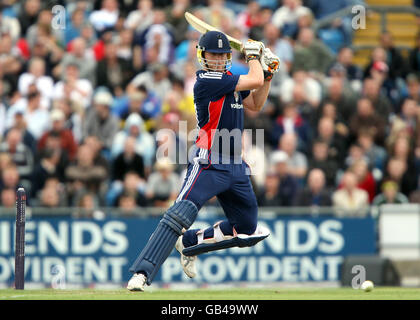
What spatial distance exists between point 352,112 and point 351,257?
387 cm

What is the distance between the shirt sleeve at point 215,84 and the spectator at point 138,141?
22.5ft

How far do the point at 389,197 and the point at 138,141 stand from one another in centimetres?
439

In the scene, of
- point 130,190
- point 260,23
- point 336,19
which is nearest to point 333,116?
point 260,23

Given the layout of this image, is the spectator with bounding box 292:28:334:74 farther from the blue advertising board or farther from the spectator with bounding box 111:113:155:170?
the blue advertising board

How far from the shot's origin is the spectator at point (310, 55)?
1873cm

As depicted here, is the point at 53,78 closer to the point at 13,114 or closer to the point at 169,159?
the point at 13,114

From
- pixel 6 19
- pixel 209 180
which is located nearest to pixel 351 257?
pixel 209 180

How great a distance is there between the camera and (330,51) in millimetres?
19766

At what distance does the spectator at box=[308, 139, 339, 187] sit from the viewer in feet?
55.0

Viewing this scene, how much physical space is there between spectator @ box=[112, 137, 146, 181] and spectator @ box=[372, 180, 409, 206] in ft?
13.2

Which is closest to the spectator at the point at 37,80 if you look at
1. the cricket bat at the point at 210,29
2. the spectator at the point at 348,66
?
the spectator at the point at 348,66

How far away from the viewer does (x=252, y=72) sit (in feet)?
32.7

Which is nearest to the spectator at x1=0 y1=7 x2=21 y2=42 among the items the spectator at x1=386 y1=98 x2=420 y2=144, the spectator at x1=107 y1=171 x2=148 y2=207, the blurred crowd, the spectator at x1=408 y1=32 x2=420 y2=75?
the blurred crowd

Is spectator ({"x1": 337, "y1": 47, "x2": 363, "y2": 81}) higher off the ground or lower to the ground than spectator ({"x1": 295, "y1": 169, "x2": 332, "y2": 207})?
higher
